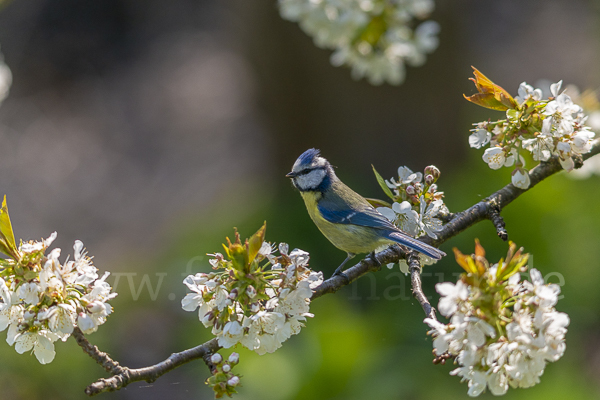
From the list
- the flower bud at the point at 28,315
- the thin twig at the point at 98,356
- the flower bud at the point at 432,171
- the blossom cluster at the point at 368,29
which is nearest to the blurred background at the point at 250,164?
the blossom cluster at the point at 368,29

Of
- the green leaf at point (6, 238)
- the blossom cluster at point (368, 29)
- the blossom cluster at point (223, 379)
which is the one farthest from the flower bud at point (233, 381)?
the blossom cluster at point (368, 29)

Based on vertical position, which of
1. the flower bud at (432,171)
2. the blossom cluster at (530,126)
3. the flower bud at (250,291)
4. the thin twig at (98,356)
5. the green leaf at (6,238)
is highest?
the blossom cluster at (530,126)

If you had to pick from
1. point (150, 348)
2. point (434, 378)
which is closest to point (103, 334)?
point (150, 348)

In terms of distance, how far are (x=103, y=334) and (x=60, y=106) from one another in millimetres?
3903

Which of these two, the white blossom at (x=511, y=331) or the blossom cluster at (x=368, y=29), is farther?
the blossom cluster at (x=368, y=29)

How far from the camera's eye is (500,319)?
0.95 metres

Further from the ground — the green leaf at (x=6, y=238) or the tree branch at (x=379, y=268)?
the green leaf at (x=6, y=238)

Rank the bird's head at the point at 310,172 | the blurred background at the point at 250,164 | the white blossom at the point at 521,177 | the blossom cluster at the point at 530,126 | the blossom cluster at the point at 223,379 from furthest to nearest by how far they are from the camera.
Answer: the blurred background at the point at 250,164 < the bird's head at the point at 310,172 < the white blossom at the point at 521,177 < the blossom cluster at the point at 530,126 < the blossom cluster at the point at 223,379

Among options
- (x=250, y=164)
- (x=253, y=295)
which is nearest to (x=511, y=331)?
(x=253, y=295)

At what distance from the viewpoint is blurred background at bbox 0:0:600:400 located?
3350 mm

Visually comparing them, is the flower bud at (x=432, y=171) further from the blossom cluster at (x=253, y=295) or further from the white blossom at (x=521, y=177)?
the blossom cluster at (x=253, y=295)

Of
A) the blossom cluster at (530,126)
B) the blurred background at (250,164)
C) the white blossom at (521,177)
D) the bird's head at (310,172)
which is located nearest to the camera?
the blossom cluster at (530,126)

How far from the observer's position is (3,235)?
3.63ft

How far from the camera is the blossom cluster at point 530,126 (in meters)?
1.25
